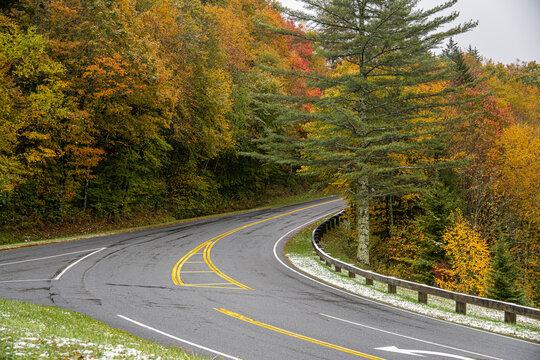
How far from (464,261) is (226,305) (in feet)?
58.2

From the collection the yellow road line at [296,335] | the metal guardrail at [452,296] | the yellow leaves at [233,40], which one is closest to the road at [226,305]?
the yellow road line at [296,335]

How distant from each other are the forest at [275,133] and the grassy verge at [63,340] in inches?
458

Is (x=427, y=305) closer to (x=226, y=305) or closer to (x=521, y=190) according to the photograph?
(x=226, y=305)

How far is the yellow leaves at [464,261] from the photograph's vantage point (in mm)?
21141

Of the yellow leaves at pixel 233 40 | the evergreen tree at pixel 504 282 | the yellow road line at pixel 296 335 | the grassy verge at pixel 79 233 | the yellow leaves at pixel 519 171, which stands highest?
the yellow leaves at pixel 233 40

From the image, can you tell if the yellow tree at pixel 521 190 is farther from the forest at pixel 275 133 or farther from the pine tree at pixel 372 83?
the pine tree at pixel 372 83

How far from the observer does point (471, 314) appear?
12.1 metres

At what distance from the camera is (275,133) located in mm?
25641

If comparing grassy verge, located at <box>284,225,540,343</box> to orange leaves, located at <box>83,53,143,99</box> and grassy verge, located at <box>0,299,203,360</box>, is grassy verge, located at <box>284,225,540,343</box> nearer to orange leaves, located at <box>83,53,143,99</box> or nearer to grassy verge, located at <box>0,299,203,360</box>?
grassy verge, located at <box>0,299,203,360</box>

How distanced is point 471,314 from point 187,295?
10019mm

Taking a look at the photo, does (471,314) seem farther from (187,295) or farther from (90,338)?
(90,338)

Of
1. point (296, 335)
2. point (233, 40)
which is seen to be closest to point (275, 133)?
point (233, 40)

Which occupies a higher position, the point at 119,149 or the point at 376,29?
the point at 376,29

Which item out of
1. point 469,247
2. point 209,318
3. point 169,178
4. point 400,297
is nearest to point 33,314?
point 209,318
